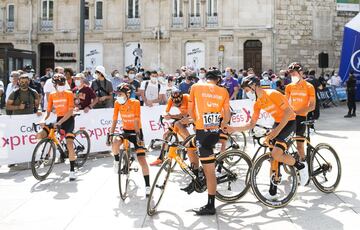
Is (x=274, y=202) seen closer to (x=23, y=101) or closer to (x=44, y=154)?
(x=44, y=154)

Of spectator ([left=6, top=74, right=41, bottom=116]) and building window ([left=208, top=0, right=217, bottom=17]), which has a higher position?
building window ([left=208, top=0, right=217, bottom=17])

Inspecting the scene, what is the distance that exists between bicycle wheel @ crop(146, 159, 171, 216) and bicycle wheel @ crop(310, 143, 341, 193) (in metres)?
2.53

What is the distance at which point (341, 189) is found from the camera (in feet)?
26.5

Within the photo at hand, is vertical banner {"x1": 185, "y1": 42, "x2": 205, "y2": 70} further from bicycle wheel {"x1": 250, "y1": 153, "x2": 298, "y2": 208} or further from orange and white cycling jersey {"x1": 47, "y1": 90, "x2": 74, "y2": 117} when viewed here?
bicycle wheel {"x1": 250, "y1": 153, "x2": 298, "y2": 208}

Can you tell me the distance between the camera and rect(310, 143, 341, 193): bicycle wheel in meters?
7.73

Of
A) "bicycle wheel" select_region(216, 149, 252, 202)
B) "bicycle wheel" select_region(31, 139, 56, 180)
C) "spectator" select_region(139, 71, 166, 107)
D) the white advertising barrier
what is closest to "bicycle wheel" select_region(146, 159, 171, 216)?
"bicycle wheel" select_region(216, 149, 252, 202)

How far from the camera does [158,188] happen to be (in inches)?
258

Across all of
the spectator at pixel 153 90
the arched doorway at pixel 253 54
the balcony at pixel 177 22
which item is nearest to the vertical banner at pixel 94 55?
the balcony at pixel 177 22

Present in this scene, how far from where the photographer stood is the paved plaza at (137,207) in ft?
20.7

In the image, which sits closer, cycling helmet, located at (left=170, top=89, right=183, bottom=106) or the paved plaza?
the paved plaza

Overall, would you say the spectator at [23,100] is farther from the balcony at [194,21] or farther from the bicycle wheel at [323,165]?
the balcony at [194,21]

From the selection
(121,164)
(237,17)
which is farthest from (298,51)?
(121,164)

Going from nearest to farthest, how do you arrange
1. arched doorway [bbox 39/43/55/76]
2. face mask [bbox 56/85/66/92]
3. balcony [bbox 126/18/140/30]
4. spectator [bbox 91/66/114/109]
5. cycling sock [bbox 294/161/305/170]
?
cycling sock [bbox 294/161/305/170]
face mask [bbox 56/85/66/92]
spectator [bbox 91/66/114/109]
balcony [bbox 126/18/140/30]
arched doorway [bbox 39/43/55/76]

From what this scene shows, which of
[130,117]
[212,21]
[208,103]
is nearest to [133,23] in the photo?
[212,21]
